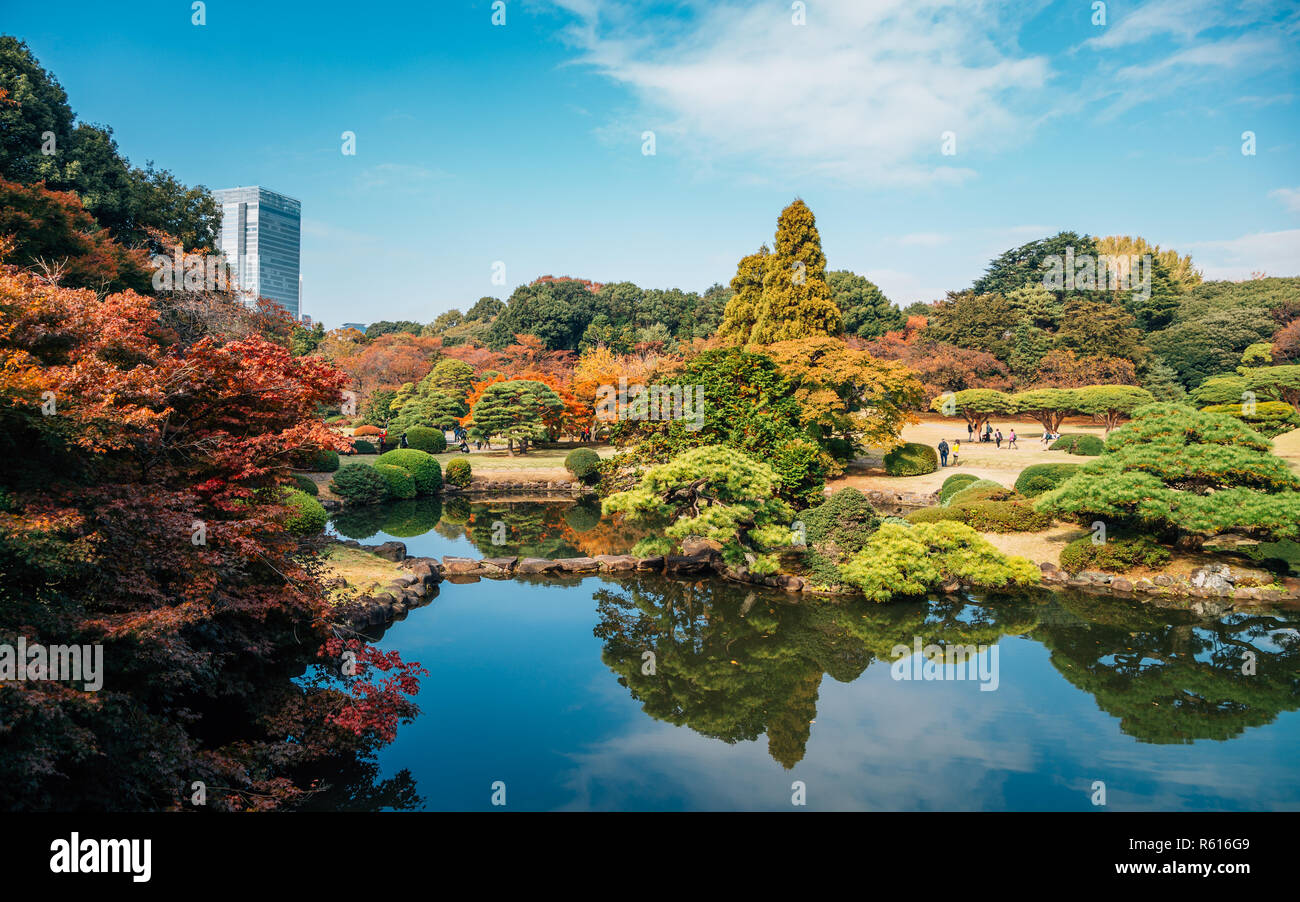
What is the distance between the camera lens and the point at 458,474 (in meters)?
25.5

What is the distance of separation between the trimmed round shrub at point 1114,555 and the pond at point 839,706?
3.13 feet

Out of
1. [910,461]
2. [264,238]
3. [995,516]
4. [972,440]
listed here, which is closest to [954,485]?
[995,516]

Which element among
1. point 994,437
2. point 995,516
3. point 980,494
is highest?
point 994,437

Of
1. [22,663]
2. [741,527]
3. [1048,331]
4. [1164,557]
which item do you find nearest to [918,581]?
[741,527]

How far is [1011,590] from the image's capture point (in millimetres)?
12648

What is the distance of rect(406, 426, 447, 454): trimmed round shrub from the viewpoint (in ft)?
101

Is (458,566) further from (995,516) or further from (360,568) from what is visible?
(995,516)

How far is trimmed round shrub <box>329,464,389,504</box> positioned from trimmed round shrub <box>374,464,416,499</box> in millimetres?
529

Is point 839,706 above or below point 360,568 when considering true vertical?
below

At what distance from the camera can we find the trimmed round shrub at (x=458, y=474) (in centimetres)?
2544

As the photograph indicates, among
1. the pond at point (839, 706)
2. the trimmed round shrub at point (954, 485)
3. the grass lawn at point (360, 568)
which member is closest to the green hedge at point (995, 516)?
the trimmed round shrub at point (954, 485)

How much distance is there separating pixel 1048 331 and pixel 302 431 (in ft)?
154

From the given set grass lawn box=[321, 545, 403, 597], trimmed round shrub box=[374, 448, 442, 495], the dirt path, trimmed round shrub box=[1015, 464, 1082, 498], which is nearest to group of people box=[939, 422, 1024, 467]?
the dirt path

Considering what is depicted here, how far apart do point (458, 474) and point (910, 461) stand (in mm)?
16116
